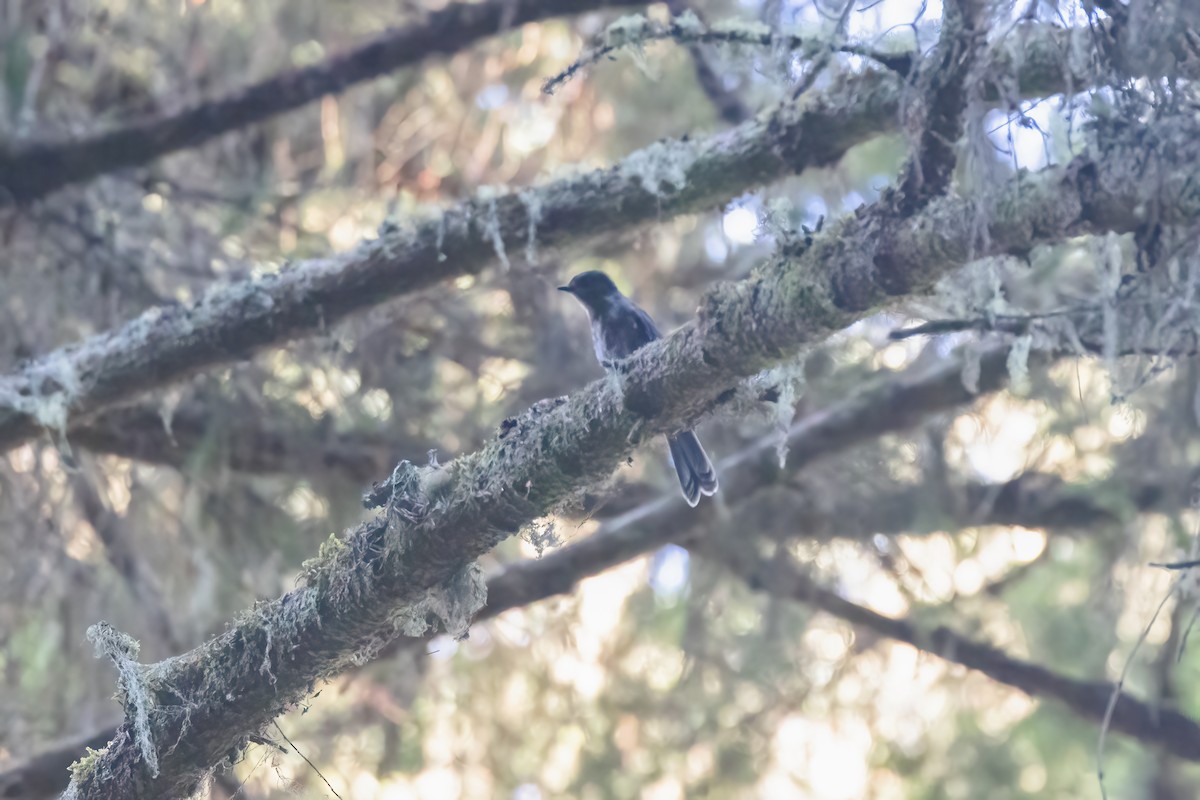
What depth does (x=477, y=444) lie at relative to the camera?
17.9ft

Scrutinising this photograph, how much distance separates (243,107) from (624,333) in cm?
195

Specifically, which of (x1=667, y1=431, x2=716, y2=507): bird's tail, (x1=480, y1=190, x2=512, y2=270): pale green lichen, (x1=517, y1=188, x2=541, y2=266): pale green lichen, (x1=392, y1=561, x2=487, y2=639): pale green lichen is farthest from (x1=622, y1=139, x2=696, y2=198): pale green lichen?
(x1=392, y1=561, x2=487, y2=639): pale green lichen

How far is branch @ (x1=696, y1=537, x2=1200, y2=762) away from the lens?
189 inches

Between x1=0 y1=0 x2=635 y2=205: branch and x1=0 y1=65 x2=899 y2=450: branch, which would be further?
x1=0 y1=0 x2=635 y2=205: branch

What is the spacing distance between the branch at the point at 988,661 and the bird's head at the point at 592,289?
4.16ft

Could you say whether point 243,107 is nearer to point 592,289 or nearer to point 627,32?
point 592,289

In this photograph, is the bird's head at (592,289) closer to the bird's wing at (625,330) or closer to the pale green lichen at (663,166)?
the bird's wing at (625,330)

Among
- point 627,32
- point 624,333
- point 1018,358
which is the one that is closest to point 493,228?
point 627,32

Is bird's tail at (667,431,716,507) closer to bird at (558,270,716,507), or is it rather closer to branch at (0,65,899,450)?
bird at (558,270,716,507)

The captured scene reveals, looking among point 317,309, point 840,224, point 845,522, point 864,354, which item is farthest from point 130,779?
point 864,354

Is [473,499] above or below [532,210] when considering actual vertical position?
below

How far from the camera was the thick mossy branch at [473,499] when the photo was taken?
8.56 feet

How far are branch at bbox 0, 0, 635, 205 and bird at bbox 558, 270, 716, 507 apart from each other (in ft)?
4.04

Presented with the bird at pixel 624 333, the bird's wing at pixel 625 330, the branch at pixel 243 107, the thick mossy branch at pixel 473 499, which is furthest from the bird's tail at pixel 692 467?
the branch at pixel 243 107
